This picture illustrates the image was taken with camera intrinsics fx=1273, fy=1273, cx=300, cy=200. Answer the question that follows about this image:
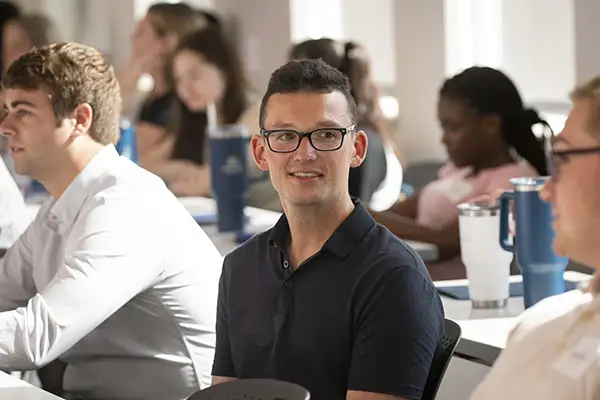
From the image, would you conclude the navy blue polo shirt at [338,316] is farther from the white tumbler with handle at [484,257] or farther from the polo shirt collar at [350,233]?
the white tumbler with handle at [484,257]

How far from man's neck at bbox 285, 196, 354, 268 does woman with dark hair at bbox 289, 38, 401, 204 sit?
2599 millimetres

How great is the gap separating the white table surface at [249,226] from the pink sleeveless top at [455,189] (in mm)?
127

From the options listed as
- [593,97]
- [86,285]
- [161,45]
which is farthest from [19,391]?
[161,45]

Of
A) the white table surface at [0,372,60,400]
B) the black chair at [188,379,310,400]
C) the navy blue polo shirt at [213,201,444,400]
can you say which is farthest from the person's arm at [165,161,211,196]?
the black chair at [188,379,310,400]

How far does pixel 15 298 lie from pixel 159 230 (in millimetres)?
487

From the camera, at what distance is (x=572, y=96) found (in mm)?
1482

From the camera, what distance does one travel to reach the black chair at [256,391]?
154 centimetres

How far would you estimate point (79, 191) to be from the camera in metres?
2.56

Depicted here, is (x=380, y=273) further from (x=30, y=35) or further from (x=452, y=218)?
(x=30, y=35)

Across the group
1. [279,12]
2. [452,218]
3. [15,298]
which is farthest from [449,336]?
[279,12]

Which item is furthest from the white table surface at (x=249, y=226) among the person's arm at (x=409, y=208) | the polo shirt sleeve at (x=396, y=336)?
the polo shirt sleeve at (x=396, y=336)

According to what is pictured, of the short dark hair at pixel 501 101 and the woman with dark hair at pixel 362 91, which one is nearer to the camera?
the short dark hair at pixel 501 101

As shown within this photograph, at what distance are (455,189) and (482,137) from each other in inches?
7.9

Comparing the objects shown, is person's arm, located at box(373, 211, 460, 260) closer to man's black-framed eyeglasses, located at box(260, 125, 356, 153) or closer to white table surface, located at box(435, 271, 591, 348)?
white table surface, located at box(435, 271, 591, 348)
